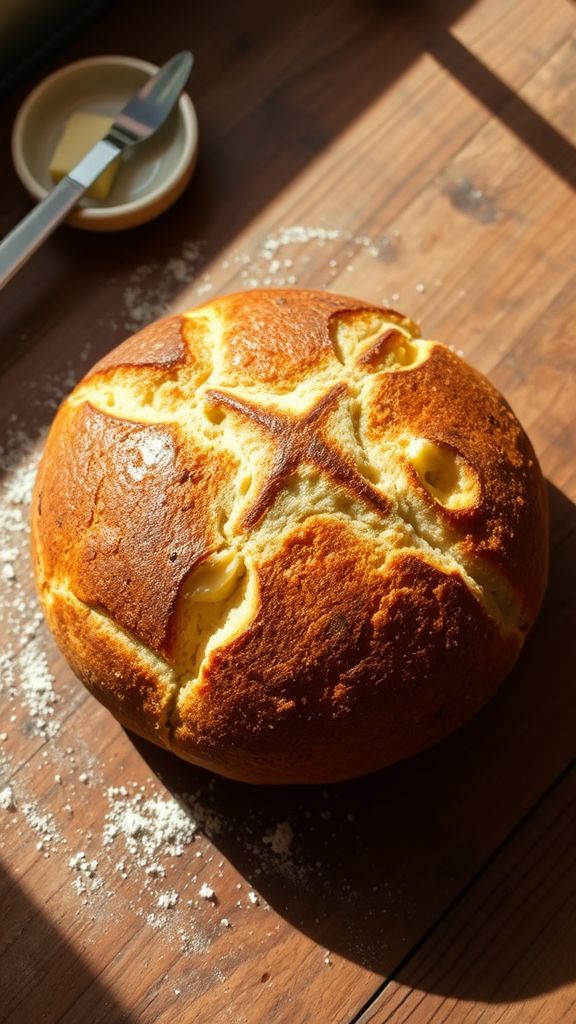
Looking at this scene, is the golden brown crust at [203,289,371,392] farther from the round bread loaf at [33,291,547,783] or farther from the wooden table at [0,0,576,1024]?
the wooden table at [0,0,576,1024]

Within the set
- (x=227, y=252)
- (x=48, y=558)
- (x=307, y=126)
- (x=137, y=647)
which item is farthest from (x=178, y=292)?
(x=137, y=647)

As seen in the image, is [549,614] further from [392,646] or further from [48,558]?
[48,558]

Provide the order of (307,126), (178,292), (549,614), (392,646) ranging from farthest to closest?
(307,126) < (178,292) < (549,614) < (392,646)

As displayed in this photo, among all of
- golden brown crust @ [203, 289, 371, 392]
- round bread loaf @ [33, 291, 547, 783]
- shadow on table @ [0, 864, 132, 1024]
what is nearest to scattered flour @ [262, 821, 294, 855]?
round bread loaf @ [33, 291, 547, 783]

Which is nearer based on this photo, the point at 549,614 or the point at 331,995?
the point at 331,995

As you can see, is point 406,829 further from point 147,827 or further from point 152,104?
point 152,104

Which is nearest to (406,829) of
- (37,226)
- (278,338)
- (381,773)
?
(381,773)

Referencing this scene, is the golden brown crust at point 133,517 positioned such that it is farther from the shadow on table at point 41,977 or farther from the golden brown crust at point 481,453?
the shadow on table at point 41,977
